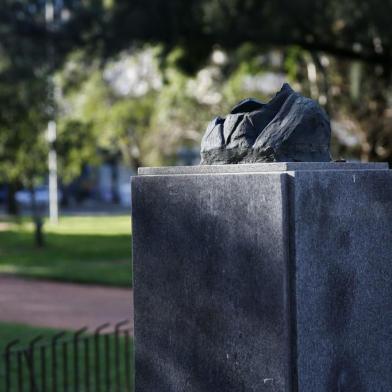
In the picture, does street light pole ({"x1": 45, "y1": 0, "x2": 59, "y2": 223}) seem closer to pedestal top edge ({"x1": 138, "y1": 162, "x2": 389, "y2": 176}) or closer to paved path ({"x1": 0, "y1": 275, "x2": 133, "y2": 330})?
paved path ({"x1": 0, "y1": 275, "x2": 133, "y2": 330})

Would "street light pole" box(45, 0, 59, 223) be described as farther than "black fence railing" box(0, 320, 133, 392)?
Yes

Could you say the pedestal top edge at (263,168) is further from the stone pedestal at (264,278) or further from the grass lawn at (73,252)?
the grass lawn at (73,252)

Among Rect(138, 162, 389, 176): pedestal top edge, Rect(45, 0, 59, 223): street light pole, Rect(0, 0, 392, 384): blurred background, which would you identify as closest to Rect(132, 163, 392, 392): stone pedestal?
Rect(138, 162, 389, 176): pedestal top edge

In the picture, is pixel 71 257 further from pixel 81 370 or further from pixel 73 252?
pixel 81 370

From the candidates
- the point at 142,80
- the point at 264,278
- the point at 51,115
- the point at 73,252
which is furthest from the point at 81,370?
the point at 142,80

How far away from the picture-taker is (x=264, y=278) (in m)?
4.12

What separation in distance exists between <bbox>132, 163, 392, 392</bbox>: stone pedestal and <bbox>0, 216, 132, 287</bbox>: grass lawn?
37.8 feet

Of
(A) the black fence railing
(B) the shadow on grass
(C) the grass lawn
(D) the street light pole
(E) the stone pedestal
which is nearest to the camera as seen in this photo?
(E) the stone pedestal

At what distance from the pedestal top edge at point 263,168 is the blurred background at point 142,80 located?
23.4 ft

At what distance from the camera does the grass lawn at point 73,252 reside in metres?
17.6

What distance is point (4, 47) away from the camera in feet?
56.2

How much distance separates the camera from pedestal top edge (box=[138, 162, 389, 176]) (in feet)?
13.6

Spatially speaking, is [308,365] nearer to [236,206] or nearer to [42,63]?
[236,206]

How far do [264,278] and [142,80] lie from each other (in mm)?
35543
